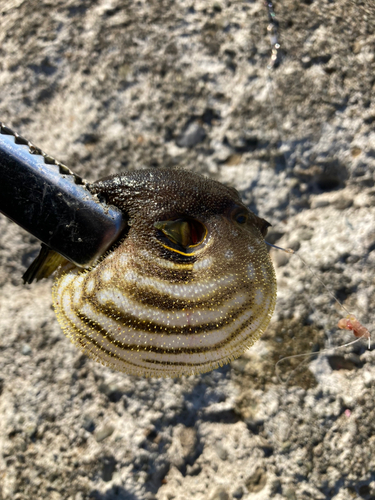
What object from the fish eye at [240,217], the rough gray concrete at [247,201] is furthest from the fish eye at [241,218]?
the rough gray concrete at [247,201]

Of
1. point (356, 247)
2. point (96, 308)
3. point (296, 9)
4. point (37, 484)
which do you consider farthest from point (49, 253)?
point (296, 9)

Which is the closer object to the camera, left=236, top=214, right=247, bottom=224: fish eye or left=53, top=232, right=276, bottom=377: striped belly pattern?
left=53, top=232, right=276, bottom=377: striped belly pattern

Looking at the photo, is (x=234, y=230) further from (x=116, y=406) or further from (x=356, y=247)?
(x=116, y=406)

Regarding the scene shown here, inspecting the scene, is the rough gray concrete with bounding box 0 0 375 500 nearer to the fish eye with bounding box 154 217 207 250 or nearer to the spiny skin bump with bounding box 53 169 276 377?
the spiny skin bump with bounding box 53 169 276 377

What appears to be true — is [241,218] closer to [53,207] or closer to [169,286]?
[169,286]

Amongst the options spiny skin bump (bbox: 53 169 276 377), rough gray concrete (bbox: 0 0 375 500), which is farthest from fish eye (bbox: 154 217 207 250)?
rough gray concrete (bbox: 0 0 375 500)

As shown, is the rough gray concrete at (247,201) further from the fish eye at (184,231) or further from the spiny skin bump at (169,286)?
the fish eye at (184,231)

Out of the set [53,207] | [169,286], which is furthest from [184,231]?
[53,207]
